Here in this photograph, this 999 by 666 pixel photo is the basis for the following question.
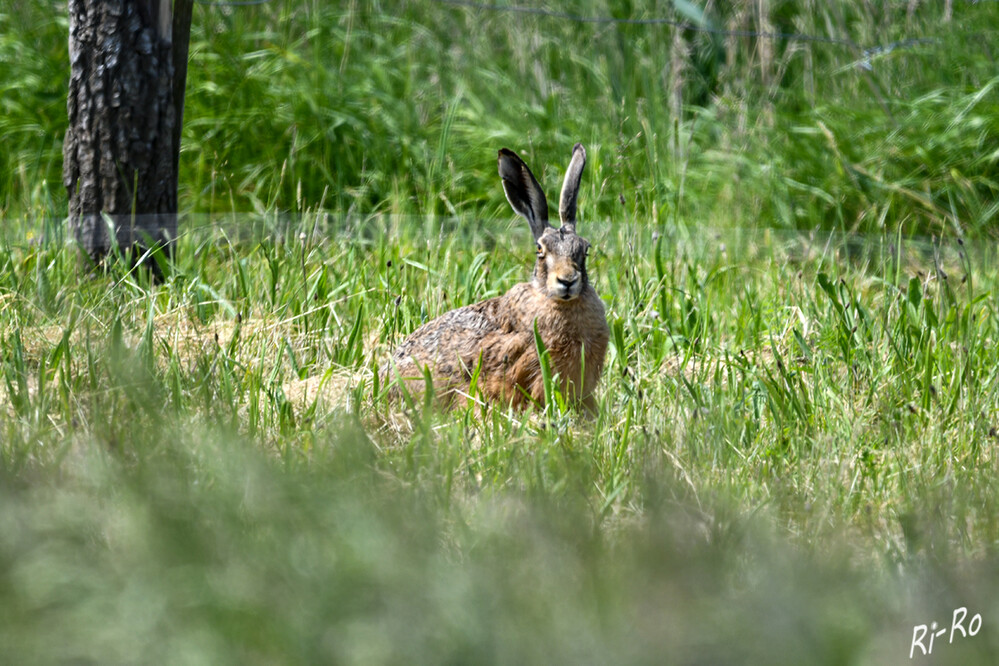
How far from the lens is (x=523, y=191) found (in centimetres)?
406

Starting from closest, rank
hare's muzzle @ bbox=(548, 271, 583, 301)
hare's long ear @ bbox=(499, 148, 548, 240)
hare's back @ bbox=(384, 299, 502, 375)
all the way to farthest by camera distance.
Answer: hare's muzzle @ bbox=(548, 271, 583, 301), hare's back @ bbox=(384, 299, 502, 375), hare's long ear @ bbox=(499, 148, 548, 240)

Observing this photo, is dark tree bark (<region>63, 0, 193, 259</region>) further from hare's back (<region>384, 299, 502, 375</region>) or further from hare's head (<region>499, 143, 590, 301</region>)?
hare's head (<region>499, 143, 590, 301</region>)

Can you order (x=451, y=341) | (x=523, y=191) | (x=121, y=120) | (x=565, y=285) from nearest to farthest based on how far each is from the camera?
(x=565, y=285) < (x=451, y=341) < (x=523, y=191) < (x=121, y=120)

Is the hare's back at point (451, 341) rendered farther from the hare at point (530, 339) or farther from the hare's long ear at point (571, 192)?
the hare's long ear at point (571, 192)

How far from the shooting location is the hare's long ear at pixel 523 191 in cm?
396

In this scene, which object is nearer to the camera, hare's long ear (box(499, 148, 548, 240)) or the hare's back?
the hare's back

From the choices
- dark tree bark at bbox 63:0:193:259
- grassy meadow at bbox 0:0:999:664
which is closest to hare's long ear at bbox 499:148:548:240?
grassy meadow at bbox 0:0:999:664

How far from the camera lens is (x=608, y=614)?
176 cm

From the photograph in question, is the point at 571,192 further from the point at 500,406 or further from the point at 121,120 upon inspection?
the point at 121,120

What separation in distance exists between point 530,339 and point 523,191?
58cm

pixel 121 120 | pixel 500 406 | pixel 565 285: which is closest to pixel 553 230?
pixel 565 285

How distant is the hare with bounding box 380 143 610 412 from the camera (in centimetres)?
378

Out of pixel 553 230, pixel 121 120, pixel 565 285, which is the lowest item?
pixel 565 285

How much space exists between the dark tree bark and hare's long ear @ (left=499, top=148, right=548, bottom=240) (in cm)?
158
